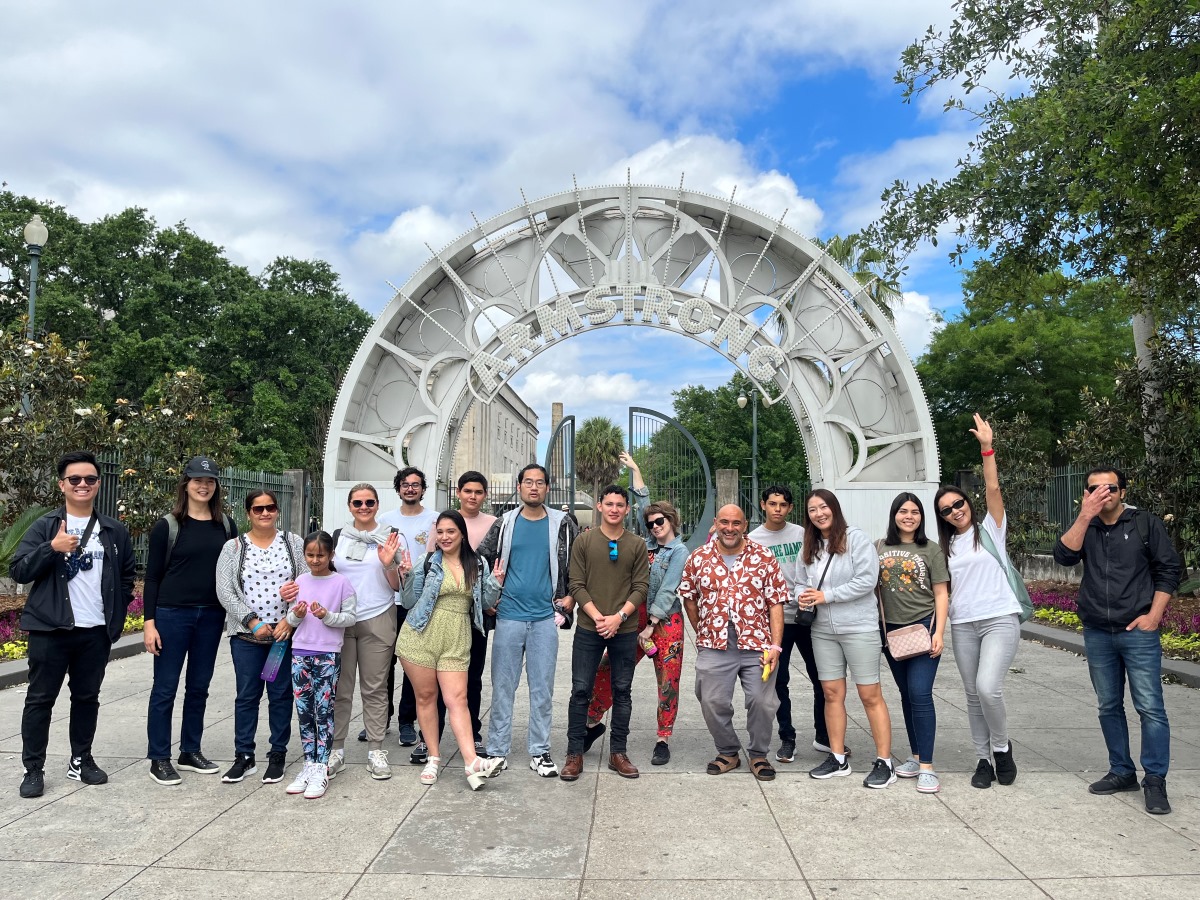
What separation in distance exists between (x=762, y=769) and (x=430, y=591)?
218cm

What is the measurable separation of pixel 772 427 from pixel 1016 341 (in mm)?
9175

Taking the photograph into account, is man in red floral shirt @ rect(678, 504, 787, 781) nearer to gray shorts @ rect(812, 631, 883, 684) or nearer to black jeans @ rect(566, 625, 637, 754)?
gray shorts @ rect(812, 631, 883, 684)

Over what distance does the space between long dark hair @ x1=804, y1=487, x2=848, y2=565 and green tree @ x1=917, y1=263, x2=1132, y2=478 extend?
23.7 metres

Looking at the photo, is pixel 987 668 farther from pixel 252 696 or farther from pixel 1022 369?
pixel 1022 369

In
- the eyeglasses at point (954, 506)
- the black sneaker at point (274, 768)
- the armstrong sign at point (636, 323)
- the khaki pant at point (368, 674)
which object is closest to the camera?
the black sneaker at point (274, 768)

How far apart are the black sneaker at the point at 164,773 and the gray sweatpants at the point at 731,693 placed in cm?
304

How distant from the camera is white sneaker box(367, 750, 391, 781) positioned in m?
5.36

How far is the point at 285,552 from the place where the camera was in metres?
5.54

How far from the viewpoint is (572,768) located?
5.42m

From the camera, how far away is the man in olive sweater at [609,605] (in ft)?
18.1

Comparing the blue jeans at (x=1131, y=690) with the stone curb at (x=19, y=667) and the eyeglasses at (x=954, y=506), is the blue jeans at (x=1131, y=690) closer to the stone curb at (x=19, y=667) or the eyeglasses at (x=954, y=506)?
the eyeglasses at (x=954, y=506)

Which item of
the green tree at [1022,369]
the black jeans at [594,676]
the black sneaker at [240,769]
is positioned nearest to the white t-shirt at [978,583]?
the black jeans at [594,676]

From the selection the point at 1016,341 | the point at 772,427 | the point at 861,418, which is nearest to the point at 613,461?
the point at 772,427

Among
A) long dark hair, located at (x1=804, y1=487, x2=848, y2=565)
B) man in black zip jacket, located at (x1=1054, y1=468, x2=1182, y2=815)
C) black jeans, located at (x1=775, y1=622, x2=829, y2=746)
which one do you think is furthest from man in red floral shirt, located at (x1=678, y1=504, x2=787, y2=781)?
man in black zip jacket, located at (x1=1054, y1=468, x2=1182, y2=815)
